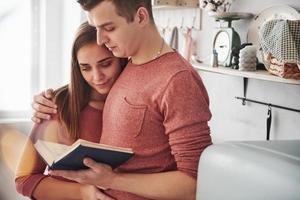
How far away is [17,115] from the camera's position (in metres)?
2.84

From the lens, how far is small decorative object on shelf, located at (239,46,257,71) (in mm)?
1862

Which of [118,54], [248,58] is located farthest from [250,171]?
[248,58]

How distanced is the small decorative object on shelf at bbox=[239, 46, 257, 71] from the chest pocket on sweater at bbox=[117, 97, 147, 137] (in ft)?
2.92

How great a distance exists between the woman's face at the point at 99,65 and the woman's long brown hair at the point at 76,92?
19 millimetres

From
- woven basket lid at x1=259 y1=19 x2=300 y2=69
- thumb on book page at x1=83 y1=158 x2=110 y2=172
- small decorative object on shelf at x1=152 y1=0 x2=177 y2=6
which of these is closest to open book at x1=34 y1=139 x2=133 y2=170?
thumb on book page at x1=83 y1=158 x2=110 y2=172

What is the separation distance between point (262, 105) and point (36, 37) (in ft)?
5.32

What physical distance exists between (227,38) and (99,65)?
40.8 inches

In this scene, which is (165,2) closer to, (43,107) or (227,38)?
(227,38)

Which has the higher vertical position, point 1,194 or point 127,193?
point 127,193

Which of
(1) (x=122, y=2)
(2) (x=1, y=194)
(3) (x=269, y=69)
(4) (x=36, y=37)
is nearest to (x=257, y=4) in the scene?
(3) (x=269, y=69)

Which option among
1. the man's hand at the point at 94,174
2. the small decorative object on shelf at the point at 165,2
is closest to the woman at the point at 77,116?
the man's hand at the point at 94,174

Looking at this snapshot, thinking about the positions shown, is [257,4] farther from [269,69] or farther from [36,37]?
[36,37]

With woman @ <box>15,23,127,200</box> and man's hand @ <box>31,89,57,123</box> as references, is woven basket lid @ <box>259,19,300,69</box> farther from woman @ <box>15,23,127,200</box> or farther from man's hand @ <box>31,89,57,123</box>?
man's hand @ <box>31,89,57,123</box>

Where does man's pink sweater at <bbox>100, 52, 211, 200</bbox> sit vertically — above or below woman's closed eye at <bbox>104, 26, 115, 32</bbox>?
below
